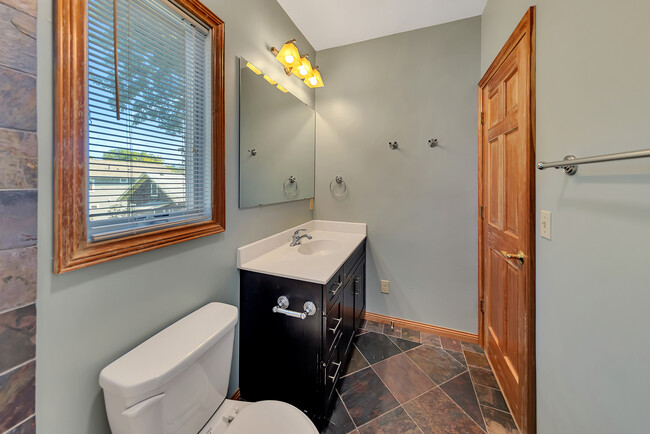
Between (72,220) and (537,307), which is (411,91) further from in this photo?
(72,220)

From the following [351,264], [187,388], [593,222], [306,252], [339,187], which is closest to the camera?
[593,222]

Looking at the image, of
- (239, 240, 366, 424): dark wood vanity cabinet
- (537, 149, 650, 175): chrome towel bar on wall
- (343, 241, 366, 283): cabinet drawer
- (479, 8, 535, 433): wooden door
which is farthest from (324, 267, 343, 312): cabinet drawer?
(537, 149, 650, 175): chrome towel bar on wall

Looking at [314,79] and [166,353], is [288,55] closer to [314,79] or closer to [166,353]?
[314,79]

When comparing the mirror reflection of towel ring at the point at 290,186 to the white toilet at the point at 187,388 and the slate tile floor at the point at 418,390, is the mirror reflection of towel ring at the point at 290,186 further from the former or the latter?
the slate tile floor at the point at 418,390

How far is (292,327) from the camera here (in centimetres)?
130

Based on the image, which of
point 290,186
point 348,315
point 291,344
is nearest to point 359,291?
point 348,315

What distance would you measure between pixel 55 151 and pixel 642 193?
5.22 ft

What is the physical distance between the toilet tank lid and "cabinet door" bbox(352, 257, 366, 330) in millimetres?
1068

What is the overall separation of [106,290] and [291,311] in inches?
30.1

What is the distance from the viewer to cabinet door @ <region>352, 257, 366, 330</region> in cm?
193

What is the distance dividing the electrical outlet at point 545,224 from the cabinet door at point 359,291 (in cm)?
117

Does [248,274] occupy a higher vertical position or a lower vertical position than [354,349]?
higher

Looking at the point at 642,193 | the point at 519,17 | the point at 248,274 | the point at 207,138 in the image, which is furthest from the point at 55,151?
the point at 519,17

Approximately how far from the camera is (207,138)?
1224 millimetres
